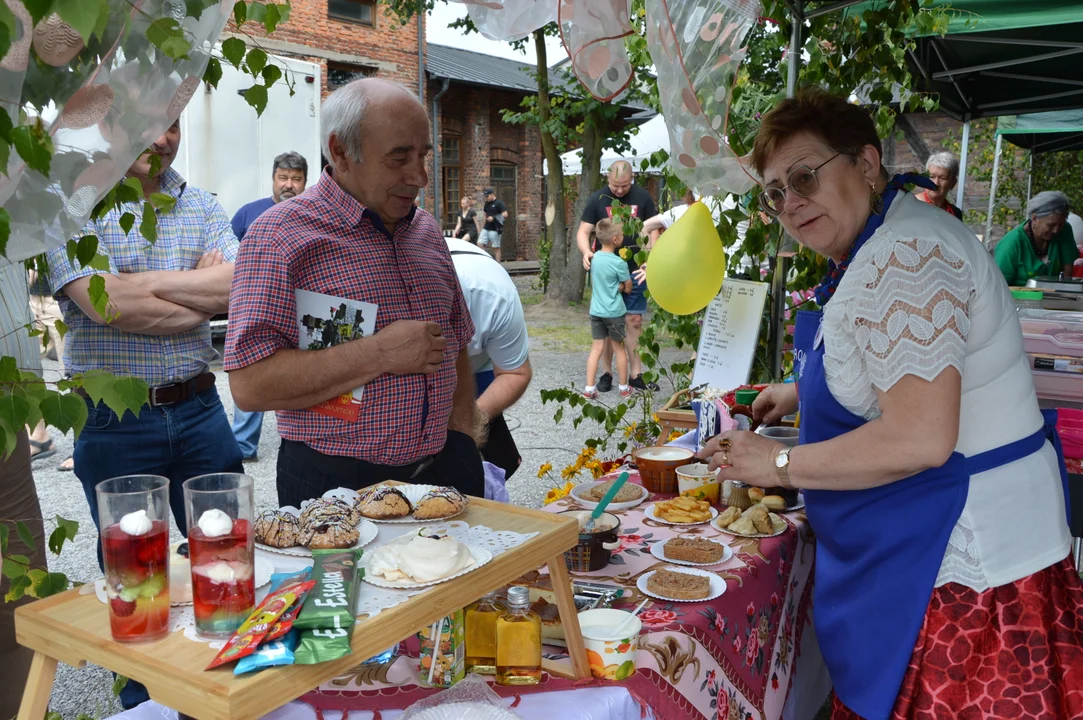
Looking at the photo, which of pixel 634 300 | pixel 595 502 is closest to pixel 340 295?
pixel 595 502

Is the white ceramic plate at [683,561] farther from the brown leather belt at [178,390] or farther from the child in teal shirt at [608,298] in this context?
the child in teal shirt at [608,298]

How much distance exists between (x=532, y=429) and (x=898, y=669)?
5131mm

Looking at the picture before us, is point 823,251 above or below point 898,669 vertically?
above

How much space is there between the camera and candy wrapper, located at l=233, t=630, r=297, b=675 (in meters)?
0.85

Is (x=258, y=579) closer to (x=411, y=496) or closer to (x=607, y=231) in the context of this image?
(x=411, y=496)

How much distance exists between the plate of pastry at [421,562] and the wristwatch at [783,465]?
0.75 meters

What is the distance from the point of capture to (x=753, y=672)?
1814mm

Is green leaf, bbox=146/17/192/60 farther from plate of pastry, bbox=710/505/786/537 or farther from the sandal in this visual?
the sandal

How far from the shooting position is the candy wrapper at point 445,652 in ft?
4.24

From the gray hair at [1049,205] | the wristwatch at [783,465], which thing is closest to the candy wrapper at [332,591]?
Answer: the wristwatch at [783,465]

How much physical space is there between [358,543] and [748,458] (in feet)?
2.82

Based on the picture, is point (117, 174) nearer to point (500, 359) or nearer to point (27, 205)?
point (27, 205)

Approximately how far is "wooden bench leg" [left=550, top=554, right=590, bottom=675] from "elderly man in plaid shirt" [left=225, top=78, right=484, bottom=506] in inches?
29.3

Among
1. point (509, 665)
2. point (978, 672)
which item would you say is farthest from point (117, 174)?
point (978, 672)
